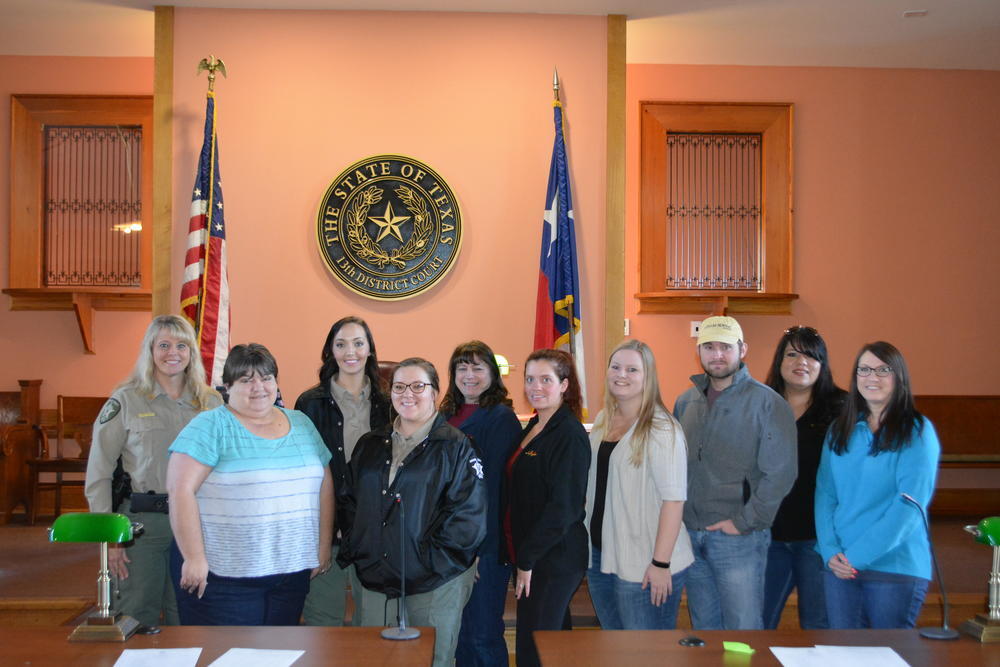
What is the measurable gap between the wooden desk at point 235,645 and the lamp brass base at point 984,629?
4.18 feet

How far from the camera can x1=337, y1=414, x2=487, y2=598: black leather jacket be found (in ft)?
7.54

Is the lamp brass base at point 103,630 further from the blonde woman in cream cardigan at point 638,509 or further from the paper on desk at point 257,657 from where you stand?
the blonde woman in cream cardigan at point 638,509

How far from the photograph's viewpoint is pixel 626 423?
8.58 feet

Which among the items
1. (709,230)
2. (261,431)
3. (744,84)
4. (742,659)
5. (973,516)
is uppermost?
(744,84)

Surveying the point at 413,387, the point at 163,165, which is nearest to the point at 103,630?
the point at 413,387

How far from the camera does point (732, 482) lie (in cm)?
266

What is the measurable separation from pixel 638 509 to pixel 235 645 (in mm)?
1162

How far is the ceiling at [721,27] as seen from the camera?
495 cm

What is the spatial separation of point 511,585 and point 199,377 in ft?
6.84

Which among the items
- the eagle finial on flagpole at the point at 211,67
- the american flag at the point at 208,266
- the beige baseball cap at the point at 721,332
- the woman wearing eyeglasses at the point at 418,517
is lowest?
the woman wearing eyeglasses at the point at 418,517

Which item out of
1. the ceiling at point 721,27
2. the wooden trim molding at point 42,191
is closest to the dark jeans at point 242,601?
the ceiling at point 721,27

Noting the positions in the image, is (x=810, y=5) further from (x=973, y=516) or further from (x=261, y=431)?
(x=261, y=431)

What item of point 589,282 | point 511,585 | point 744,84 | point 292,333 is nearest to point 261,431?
point 511,585

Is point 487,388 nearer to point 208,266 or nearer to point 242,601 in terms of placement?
point 242,601
